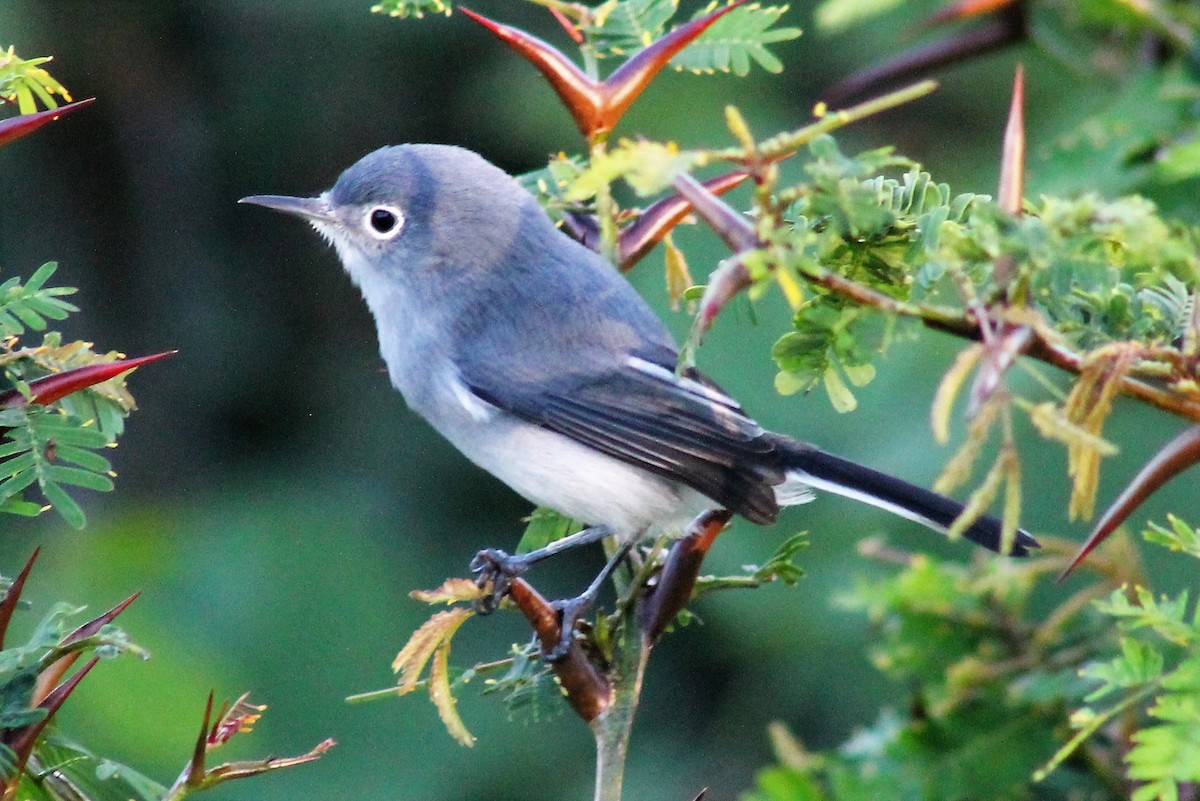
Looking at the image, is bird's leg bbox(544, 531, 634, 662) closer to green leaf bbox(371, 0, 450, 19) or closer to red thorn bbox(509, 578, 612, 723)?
red thorn bbox(509, 578, 612, 723)

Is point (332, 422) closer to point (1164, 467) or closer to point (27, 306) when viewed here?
point (27, 306)

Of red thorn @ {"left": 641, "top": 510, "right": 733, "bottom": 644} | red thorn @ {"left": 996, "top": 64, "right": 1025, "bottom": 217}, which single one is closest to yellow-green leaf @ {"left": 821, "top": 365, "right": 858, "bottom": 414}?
red thorn @ {"left": 641, "top": 510, "right": 733, "bottom": 644}

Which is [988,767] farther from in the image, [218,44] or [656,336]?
[218,44]

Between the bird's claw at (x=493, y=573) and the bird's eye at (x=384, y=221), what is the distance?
1.29 m

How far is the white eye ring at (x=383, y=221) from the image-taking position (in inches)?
123

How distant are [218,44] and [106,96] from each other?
478 millimetres

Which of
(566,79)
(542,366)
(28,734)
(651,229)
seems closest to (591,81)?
(566,79)

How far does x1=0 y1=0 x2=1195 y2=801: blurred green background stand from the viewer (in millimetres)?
3896

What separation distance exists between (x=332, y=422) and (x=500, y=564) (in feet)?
10.7

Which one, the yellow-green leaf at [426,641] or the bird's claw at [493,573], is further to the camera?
the bird's claw at [493,573]

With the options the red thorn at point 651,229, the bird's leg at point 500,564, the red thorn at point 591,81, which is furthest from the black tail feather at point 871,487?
the red thorn at point 591,81

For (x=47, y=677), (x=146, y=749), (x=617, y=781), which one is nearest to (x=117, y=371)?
(x=47, y=677)

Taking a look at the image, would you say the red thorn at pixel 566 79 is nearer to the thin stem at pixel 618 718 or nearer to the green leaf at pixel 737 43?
the green leaf at pixel 737 43

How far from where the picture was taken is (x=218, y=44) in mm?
5176
